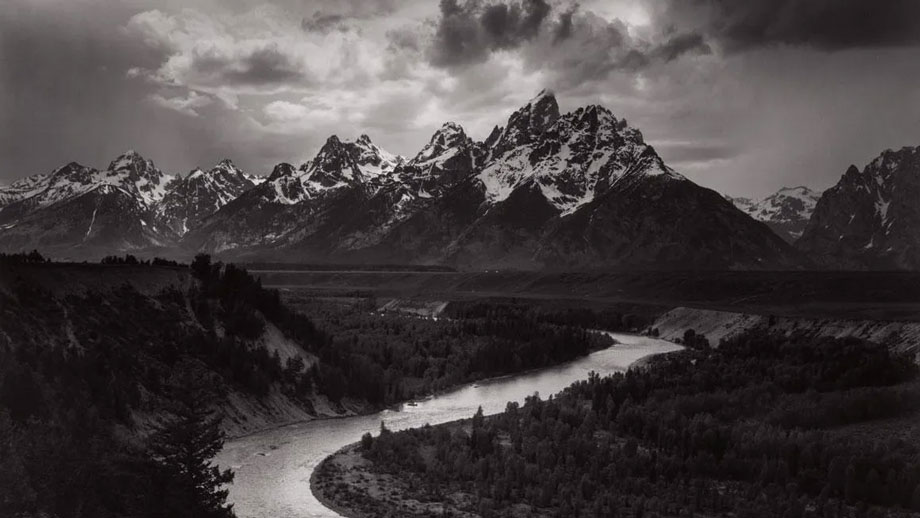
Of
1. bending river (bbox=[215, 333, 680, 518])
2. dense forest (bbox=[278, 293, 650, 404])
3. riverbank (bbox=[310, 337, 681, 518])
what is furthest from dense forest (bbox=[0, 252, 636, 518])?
riverbank (bbox=[310, 337, 681, 518])

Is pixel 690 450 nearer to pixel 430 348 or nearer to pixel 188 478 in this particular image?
pixel 188 478

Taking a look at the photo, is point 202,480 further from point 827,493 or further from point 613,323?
point 613,323

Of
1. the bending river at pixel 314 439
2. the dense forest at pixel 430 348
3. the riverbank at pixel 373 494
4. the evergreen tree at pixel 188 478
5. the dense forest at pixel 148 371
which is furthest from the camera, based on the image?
the dense forest at pixel 430 348

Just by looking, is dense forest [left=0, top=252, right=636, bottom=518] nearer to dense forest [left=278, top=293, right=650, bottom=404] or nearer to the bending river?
dense forest [left=278, top=293, right=650, bottom=404]

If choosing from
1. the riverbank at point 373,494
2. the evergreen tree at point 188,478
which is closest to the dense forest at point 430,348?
the riverbank at point 373,494

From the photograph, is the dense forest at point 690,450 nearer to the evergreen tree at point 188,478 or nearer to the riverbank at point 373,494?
the riverbank at point 373,494

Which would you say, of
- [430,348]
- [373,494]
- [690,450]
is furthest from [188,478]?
[430,348]

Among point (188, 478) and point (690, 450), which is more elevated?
point (188, 478)
